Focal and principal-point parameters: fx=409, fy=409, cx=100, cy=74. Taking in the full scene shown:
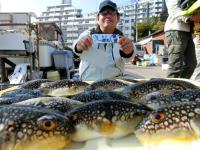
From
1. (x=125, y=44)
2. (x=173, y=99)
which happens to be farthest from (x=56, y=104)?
(x=125, y=44)

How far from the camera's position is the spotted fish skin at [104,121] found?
4.84 ft

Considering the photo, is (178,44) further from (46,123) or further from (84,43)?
(46,123)

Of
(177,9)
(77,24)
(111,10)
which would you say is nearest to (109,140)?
(111,10)

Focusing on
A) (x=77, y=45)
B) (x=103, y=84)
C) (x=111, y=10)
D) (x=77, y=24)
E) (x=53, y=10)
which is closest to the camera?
(x=103, y=84)

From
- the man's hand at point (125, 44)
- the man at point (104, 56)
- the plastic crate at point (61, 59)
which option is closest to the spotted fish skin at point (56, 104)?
the man's hand at point (125, 44)

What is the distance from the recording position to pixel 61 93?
2.53 m

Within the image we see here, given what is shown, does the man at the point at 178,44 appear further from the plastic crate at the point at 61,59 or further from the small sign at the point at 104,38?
the plastic crate at the point at 61,59

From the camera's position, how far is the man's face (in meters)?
4.38

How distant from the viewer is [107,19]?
173 inches

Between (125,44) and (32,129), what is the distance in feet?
8.49

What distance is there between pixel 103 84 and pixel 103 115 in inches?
40.6

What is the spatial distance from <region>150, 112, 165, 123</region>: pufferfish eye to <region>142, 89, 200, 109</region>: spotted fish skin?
20cm

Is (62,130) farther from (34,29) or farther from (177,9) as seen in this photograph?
(34,29)

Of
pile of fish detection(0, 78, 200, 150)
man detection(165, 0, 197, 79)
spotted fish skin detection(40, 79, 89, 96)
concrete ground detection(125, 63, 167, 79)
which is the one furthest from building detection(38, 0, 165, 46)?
pile of fish detection(0, 78, 200, 150)
